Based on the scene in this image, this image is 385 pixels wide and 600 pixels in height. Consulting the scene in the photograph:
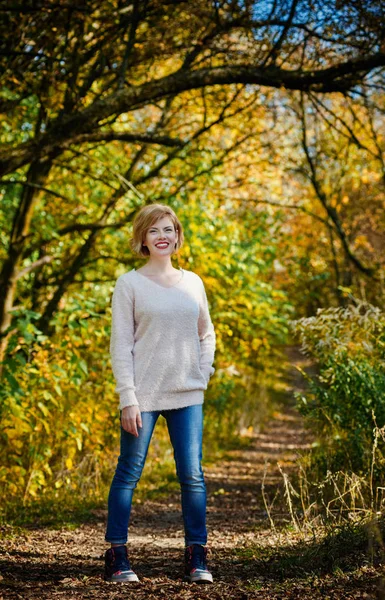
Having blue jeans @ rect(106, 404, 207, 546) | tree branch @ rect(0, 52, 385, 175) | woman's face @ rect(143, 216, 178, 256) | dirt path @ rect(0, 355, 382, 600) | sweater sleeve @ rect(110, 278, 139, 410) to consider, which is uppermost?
tree branch @ rect(0, 52, 385, 175)

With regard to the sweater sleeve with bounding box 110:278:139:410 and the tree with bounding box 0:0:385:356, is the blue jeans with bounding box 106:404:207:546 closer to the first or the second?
the sweater sleeve with bounding box 110:278:139:410

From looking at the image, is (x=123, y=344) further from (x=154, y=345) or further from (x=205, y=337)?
(x=205, y=337)

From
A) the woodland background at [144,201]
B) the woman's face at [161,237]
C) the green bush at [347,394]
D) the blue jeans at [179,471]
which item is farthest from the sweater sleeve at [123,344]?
the green bush at [347,394]

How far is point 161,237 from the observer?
3.30 meters

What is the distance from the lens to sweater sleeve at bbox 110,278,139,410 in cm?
304

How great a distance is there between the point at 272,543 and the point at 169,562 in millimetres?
557

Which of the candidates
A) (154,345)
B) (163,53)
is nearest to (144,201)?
(163,53)

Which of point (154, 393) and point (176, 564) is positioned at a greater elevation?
point (154, 393)

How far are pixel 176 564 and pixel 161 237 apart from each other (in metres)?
1.58

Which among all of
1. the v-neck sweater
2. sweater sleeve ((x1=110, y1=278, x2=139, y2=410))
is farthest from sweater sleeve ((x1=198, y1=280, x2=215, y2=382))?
sweater sleeve ((x1=110, y1=278, x2=139, y2=410))

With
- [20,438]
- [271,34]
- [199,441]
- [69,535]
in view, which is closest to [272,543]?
[199,441]

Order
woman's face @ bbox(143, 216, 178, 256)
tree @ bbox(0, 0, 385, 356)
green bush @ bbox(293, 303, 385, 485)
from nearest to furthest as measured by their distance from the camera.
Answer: woman's face @ bbox(143, 216, 178, 256) < green bush @ bbox(293, 303, 385, 485) < tree @ bbox(0, 0, 385, 356)

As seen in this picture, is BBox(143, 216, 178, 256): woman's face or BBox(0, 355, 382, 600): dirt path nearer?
BBox(0, 355, 382, 600): dirt path

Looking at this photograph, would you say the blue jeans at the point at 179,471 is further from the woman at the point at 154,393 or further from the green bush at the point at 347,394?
the green bush at the point at 347,394
